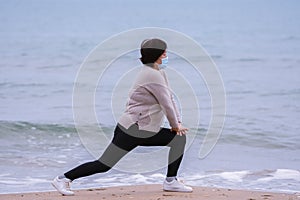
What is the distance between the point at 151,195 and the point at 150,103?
88 cm

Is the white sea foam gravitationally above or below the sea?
above

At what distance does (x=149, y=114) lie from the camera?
22.9 ft

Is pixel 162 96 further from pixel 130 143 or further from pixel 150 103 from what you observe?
pixel 130 143

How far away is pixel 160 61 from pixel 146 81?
9.5 inches

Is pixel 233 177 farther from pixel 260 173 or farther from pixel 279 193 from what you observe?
pixel 279 193

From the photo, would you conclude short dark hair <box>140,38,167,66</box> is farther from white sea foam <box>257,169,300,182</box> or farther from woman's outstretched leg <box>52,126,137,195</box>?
white sea foam <box>257,169,300,182</box>

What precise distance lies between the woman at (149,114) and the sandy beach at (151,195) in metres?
0.35

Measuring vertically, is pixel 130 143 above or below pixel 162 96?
below

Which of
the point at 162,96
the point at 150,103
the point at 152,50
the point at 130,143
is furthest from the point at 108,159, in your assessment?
the point at 152,50

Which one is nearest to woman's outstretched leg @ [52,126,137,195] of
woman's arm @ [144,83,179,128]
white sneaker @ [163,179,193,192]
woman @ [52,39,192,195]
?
woman @ [52,39,192,195]

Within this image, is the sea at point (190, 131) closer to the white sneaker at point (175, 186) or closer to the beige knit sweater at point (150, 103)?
the white sneaker at point (175, 186)

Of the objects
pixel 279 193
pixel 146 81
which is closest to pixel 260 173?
pixel 279 193

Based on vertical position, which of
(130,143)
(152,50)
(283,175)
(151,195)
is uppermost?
(152,50)

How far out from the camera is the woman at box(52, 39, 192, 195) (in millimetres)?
6945
